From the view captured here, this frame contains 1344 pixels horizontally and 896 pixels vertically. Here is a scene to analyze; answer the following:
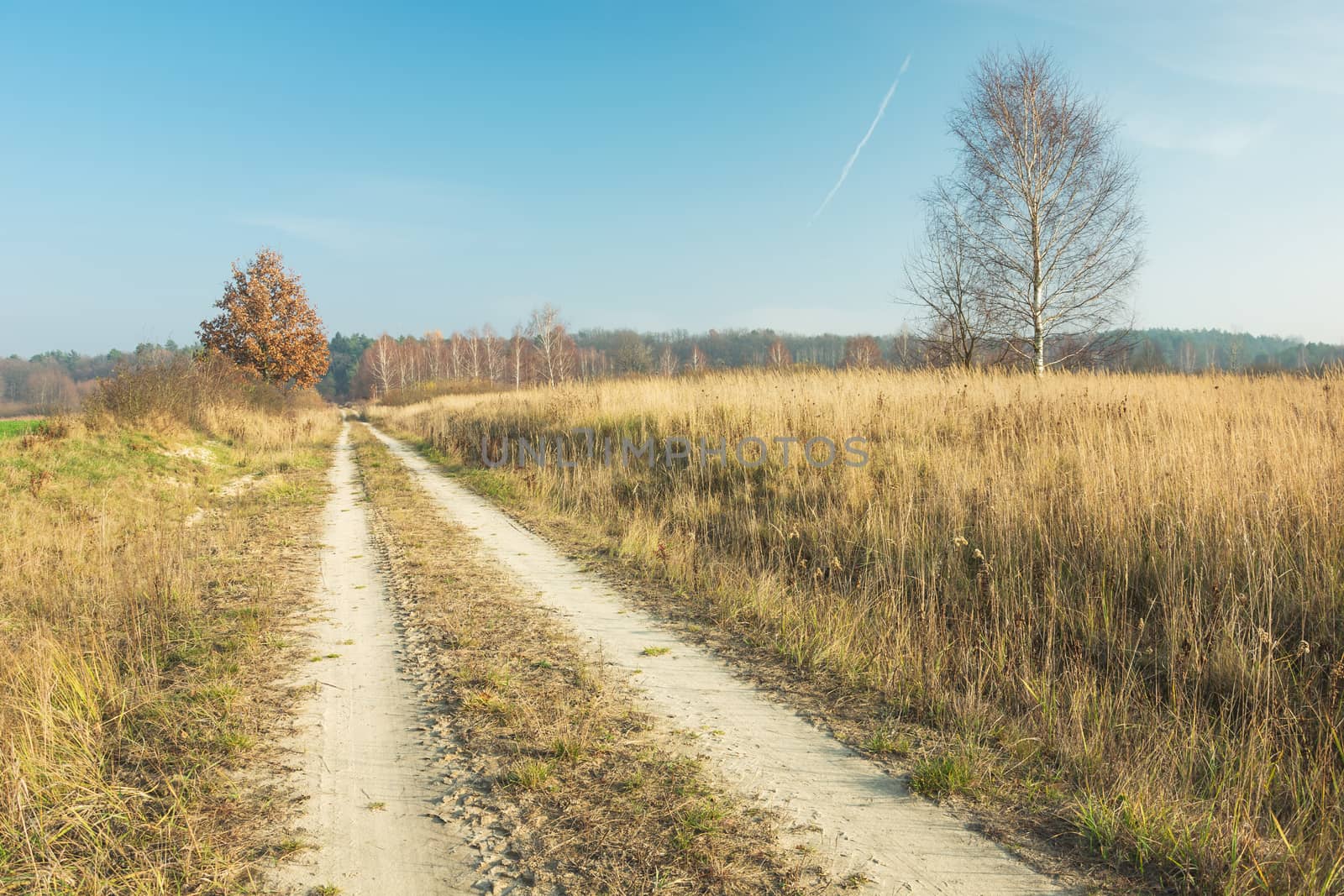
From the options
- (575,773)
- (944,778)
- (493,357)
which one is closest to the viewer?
(944,778)

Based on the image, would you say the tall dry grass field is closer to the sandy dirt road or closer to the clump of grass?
the clump of grass

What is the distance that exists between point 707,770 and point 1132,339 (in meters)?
18.9

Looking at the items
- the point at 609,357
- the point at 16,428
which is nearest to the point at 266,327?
the point at 16,428

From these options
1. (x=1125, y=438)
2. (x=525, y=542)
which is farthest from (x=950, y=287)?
(x=525, y=542)

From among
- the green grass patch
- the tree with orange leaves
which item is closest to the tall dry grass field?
the green grass patch

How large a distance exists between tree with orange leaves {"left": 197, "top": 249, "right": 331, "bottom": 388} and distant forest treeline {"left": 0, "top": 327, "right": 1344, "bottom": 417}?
4.71 metres

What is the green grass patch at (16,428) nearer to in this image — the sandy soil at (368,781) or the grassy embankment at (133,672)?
the grassy embankment at (133,672)

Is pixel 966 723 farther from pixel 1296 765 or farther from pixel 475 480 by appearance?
pixel 475 480

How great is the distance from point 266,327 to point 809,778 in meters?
34.5

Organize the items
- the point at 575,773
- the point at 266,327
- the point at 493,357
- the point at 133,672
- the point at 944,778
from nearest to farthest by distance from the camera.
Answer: the point at 944,778, the point at 575,773, the point at 133,672, the point at 266,327, the point at 493,357

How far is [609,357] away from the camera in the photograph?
96.8 m

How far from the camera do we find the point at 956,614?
5.11 meters

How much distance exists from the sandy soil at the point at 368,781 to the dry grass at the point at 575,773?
223mm

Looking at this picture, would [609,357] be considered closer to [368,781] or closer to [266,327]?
[266,327]
